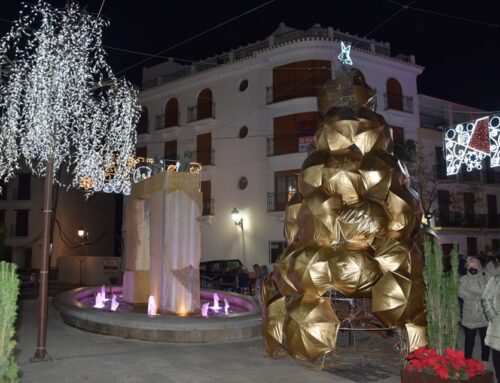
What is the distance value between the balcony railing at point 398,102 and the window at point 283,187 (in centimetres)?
708

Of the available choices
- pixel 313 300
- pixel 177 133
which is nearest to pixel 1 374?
pixel 313 300

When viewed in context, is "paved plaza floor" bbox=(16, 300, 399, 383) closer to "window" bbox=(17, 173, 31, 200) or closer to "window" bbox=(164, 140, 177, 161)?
"window" bbox=(164, 140, 177, 161)

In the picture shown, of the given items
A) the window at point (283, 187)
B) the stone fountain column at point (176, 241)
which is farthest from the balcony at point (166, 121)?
the stone fountain column at point (176, 241)

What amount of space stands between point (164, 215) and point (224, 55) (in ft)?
66.1

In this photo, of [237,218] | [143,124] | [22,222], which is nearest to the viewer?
[237,218]

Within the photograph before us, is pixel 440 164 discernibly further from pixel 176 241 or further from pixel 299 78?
pixel 176 241

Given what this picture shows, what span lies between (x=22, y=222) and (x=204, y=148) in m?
16.4

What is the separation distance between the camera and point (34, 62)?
862 cm

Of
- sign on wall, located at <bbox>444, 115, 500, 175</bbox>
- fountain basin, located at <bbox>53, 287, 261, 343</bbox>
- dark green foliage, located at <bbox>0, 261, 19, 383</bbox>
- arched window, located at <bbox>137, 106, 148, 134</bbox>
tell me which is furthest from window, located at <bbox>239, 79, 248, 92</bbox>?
dark green foliage, located at <bbox>0, 261, 19, 383</bbox>

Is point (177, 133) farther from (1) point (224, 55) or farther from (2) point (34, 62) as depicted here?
(2) point (34, 62)

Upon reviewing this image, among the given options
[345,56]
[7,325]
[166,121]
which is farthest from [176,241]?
[166,121]

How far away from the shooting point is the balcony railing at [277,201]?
2578 cm

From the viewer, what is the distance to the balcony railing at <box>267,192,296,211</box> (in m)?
25.8

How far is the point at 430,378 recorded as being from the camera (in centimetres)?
539
